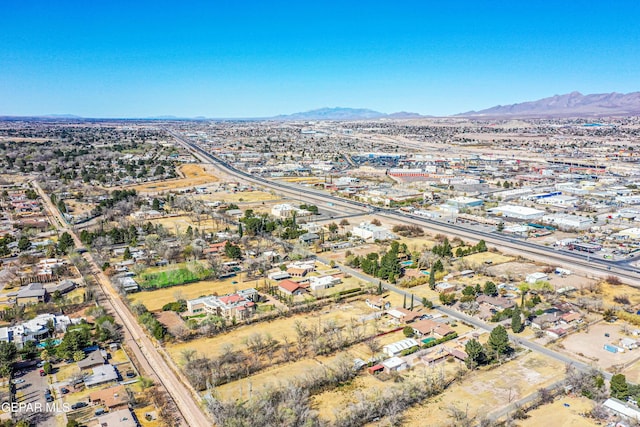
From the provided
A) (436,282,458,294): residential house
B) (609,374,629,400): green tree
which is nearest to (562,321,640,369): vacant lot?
(609,374,629,400): green tree

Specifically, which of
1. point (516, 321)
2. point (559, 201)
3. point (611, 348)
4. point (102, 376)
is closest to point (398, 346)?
point (516, 321)

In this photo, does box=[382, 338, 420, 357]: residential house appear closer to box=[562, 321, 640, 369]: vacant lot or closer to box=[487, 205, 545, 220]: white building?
box=[562, 321, 640, 369]: vacant lot

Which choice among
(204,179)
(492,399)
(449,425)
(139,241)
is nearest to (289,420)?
(449,425)

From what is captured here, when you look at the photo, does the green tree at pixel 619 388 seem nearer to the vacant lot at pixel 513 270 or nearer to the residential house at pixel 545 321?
the residential house at pixel 545 321

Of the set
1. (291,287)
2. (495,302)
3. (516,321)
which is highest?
(516,321)

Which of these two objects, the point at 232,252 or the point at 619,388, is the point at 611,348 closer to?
the point at 619,388

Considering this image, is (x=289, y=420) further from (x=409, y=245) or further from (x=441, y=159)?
(x=441, y=159)

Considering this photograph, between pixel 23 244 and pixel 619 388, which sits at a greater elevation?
pixel 23 244
